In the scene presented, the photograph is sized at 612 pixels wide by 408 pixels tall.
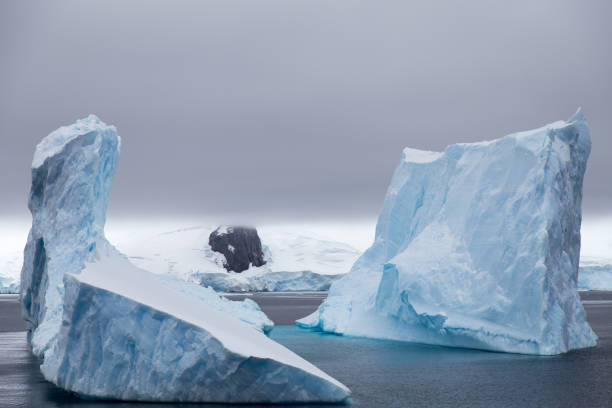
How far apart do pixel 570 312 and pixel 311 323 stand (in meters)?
11.5

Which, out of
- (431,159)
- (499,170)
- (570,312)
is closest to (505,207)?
(499,170)

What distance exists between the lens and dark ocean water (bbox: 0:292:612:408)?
484 inches

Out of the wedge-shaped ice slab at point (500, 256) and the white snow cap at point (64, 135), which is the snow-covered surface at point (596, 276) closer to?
the wedge-shaped ice slab at point (500, 256)

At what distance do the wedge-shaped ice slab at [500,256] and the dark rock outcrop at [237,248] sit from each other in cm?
7560

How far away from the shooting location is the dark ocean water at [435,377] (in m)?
12.3

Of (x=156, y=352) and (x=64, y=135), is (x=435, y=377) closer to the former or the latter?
(x=156, y=352)

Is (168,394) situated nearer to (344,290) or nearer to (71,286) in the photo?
(71,286)

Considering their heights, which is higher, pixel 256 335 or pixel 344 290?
→ pixel 256 335

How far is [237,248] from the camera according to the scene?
9975 cm

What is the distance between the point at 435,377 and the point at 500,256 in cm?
596

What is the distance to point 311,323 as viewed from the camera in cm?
2892

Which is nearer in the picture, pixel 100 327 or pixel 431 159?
pixel 100 327

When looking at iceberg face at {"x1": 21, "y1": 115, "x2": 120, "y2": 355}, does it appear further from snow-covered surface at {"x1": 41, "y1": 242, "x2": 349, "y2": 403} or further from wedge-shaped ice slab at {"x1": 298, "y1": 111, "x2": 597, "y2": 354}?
Answer: wedge-shaped ice slab at {"x1": 298, "y1": 111, "x2": 597, "y2": 354}

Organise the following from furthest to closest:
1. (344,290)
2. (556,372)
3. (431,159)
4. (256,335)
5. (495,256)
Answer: (344,290) < (431,159) < (495,256) < (556,372) < (256,335)
